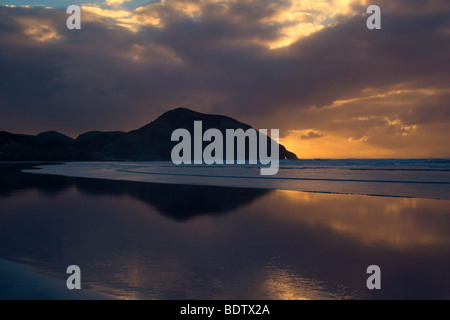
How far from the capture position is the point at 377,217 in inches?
469

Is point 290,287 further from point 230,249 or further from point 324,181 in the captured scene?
point 324,181

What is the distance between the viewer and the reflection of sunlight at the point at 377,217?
8.95 meters

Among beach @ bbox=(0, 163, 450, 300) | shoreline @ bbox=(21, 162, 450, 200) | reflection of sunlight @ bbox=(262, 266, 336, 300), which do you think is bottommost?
reflection of sunlight @ bbox=(262, 266, 336, 300)

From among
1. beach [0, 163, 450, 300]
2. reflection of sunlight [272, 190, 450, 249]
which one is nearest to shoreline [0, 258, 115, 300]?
beach [0, 163, 450, 300]

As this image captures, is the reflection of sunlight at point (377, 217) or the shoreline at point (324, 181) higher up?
the shoreline at point (324, 181)

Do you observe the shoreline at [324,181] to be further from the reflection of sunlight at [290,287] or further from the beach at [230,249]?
the reflection of sunlight at [290,287]

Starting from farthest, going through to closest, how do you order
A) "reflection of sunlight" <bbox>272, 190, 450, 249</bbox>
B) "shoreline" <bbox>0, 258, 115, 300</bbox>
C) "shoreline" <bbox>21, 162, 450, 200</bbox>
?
"shoreline" <bbox>21, 162, 450, 200</bbox>, "reflection of sunlight" <bbox>272, 190, 450, 249</bbox>, "shoreline" <bbox>0, 258, 115, 300</bbox>

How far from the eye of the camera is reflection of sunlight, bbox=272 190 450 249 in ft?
29.3

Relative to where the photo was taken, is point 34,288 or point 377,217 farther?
point 377,217

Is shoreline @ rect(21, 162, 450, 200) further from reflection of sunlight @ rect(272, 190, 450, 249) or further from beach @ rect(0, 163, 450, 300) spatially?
beach @ rect(0, 163, 450, 300)

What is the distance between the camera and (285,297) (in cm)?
521

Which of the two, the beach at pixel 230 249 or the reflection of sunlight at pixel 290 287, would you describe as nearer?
the reflection of sunlight at pixel 290 287

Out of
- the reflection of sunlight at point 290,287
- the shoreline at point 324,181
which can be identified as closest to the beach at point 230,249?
the reflection of sunlight at point 290,287

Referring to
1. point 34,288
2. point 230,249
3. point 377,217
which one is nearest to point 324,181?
point 377,217
